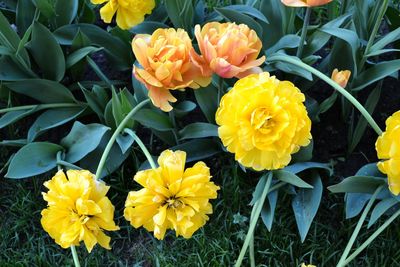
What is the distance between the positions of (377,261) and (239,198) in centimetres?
46

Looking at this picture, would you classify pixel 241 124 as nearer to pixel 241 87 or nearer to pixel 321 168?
pixel 241 87

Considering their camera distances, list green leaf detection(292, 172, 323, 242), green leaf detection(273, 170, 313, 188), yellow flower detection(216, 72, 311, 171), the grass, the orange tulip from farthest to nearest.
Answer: the grass
green leaf detection(292, 172, 323, 242)
green leaf detection(273, 170, 313, 188)
the orange tulip
yellow flower detection(216, 72, 311, 171)

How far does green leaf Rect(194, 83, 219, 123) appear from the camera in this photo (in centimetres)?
195

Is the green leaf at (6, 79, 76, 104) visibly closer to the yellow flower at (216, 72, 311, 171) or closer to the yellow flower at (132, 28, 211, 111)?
the yellow flower at (132, 28, 211, 111)

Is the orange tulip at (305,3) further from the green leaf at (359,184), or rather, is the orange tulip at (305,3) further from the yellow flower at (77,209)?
the yellow flower at (77,209)

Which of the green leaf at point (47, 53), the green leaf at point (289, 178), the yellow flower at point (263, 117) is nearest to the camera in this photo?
the yellow flower at point (263, 117)

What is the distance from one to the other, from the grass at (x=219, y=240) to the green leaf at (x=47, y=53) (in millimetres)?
408

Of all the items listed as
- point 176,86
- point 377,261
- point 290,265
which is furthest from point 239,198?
point 176,86

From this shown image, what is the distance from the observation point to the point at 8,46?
2.06 m

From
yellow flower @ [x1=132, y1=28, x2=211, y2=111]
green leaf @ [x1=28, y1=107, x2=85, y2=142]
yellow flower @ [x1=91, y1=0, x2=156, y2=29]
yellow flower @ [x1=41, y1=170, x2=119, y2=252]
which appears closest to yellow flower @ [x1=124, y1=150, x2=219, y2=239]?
yellow flower @ [x1=41, y1=170, x2=119, y2=252]

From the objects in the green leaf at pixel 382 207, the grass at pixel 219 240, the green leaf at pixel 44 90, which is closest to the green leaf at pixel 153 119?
the grass at pixel 219 240

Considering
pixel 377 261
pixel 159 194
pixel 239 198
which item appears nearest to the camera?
pixel 159 194

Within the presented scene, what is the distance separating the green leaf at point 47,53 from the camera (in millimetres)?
2096

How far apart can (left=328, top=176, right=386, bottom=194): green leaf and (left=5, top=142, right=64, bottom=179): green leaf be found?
87 centimetres
